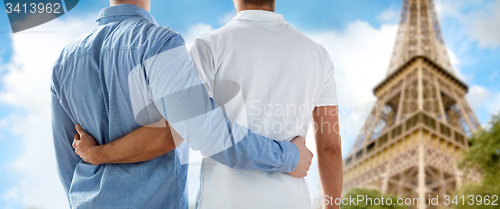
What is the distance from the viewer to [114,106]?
0.75 metres

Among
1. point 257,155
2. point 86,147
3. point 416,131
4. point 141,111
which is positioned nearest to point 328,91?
point 257,155

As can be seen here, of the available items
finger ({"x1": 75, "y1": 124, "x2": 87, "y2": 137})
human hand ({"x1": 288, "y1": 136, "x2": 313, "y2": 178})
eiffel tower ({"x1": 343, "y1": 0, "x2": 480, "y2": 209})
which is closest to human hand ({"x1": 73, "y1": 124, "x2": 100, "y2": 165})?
finger ({"x1": 75, "y1": 124, "x2": 87, "y2": 137})

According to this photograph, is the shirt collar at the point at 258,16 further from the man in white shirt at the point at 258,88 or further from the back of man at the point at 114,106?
the back of man at the point at 114,106

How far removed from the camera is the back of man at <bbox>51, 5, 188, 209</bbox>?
0.73 meters

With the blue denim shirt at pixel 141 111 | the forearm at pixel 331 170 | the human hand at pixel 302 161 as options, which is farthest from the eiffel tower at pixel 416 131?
the blue denim shirt at pixel 141 111

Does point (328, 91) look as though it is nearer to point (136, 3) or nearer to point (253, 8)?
point (253, 8)

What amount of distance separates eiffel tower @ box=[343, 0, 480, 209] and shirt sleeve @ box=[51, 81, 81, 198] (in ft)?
24.5

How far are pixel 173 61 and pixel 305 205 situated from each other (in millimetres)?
403

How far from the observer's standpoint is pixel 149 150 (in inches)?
29.2

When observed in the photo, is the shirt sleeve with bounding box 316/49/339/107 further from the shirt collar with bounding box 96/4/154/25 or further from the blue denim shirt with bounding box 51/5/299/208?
the shirt collar with bounding box 96/4/154/25

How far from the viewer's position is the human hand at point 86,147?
2.47 feet

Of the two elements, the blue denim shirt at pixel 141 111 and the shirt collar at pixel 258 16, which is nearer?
the blue denim shirt at pixel 141 111

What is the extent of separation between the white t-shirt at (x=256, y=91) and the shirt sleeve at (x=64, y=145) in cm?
29

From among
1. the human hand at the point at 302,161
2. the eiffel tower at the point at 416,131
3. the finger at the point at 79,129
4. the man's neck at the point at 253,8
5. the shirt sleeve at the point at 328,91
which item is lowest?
the eiffel tower at the point at 416,131
